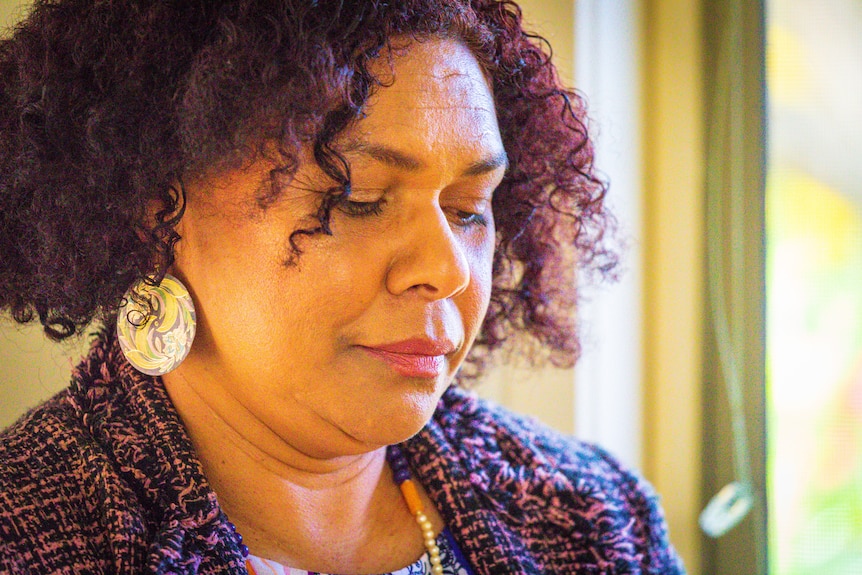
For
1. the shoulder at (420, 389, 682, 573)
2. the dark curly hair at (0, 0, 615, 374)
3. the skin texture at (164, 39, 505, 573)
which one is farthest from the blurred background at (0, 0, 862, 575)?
the dark curly hair at (0, 0, 615, 374)

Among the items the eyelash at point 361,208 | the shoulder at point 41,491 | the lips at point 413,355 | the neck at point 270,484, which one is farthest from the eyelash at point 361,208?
the shoulder at point 41,491

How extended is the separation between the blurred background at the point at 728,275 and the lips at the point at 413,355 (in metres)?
0.74

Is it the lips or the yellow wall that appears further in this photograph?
the yellow wall

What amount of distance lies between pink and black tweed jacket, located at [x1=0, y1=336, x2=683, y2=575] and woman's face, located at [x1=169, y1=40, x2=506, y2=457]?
0.40 ft

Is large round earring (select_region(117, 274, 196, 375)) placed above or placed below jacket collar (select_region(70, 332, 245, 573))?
above

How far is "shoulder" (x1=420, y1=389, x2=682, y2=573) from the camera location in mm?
1295

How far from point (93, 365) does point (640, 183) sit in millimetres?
1297

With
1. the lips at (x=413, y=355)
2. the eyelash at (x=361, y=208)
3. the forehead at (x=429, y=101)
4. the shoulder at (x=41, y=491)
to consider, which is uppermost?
the forehead at (x=429, y=101)

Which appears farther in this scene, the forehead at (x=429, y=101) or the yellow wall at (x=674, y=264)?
the yellow wall at (x=674, y=264)

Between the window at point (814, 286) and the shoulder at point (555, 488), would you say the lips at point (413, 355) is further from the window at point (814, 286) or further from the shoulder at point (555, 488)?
the window at point (814, 286)

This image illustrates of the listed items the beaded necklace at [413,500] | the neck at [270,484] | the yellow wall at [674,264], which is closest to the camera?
the neck at [270,484]

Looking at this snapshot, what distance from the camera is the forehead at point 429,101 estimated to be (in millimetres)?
983

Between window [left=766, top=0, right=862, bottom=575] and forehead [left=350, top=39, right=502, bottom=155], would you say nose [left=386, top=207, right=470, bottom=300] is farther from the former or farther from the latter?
window [left=766, top=0, right=862, bottom=575]

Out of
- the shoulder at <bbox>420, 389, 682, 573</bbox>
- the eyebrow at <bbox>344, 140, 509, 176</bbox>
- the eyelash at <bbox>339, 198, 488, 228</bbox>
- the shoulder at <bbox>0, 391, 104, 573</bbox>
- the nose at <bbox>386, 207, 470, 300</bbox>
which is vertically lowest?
the shoulder at <bbox>420, 389, 682, 573</bbox>
